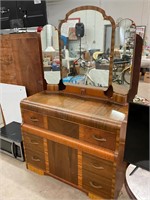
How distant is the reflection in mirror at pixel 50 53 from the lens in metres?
1.55

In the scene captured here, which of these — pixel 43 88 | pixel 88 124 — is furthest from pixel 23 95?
pixel 88 124

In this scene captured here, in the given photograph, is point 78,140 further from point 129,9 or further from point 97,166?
point 129,9

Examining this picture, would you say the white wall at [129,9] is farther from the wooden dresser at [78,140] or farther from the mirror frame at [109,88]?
the wooden dresser at [78,140]

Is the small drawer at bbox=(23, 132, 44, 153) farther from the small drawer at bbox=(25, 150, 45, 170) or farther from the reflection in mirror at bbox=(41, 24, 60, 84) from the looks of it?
the reflection in mirror at bbox=(41, 24, 60, 84)

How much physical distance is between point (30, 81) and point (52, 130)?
0.75 metres

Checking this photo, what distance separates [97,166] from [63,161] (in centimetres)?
33

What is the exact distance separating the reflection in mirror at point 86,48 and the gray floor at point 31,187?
1.01m

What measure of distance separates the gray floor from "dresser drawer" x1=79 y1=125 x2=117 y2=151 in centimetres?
60

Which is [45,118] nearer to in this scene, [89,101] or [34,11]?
[89,101]

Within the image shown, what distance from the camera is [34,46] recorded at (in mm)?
1695

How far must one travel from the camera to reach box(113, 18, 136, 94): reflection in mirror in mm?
1243

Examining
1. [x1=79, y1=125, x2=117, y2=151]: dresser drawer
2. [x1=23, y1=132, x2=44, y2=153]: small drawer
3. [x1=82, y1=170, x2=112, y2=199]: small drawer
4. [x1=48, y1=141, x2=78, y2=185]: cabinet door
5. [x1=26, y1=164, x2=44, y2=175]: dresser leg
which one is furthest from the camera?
[x1=26, y1=164, x2=44, y2=175]: dresser leg

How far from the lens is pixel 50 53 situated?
5.26 ft

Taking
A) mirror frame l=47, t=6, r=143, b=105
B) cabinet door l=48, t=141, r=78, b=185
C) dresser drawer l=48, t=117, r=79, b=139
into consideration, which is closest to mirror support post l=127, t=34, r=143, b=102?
mirror frame l=47, t=6, r=143, b=105
